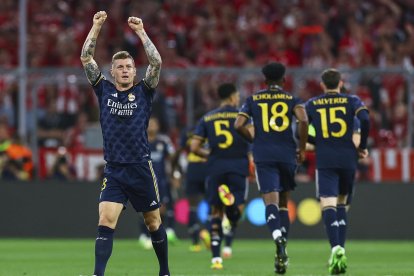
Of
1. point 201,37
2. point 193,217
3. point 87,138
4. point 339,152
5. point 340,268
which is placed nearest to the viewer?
point 340,268

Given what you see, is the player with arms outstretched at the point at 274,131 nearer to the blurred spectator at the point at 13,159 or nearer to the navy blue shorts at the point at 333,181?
the navy blue shorts at the point at 333,181

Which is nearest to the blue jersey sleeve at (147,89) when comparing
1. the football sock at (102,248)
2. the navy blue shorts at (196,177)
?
the football sock at (102,248)

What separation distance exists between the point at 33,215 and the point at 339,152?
10405mm

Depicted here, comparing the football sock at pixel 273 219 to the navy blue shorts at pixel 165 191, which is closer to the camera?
the football sock at pixel 273 219

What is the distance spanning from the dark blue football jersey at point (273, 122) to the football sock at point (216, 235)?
69.7 inches

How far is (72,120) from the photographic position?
2222 cm

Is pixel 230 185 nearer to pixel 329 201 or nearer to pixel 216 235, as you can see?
pixel 216 235

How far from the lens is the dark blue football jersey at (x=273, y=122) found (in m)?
13.3

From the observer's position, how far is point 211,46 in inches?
975

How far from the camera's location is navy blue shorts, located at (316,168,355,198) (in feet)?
44.2

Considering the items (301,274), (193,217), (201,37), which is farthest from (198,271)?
(201,37)

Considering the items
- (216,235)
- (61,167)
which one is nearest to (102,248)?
(216,235)

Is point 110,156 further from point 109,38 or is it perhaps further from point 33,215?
point 109,38

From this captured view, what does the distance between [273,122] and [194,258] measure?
4.02m
